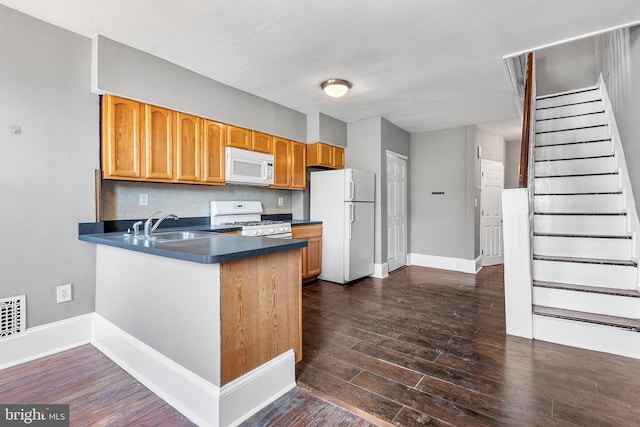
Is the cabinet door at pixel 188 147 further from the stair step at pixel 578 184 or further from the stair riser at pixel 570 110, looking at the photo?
the stair riser at pixel 570 110

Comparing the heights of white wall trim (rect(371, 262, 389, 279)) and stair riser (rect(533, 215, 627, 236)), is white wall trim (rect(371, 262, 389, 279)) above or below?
below

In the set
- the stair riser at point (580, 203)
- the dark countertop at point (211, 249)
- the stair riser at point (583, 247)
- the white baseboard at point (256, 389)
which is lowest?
the white baseboard at point (256, 389)

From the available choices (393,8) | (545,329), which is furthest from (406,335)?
(393,8)

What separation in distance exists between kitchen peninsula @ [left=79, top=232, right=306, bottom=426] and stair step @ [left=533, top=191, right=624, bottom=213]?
2926 mm

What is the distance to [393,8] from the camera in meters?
2.12

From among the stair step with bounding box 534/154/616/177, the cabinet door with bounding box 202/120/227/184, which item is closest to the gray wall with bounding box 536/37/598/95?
the stair step with bounding box 534/154/616/177

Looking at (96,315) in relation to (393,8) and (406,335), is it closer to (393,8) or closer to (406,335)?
(406,335)

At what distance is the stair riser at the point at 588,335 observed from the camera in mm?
2213

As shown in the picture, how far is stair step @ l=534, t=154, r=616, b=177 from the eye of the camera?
3.36 m

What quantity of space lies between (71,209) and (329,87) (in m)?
2.63

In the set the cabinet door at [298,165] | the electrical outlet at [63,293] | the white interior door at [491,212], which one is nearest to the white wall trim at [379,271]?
the cabinet door at [298,165]

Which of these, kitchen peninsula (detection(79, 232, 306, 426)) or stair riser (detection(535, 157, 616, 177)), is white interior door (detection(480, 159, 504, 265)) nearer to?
stair riser (detection(535, 157, 616, 177))

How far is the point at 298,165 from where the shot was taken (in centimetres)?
447

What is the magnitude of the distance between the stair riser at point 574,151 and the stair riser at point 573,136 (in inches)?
5.6
